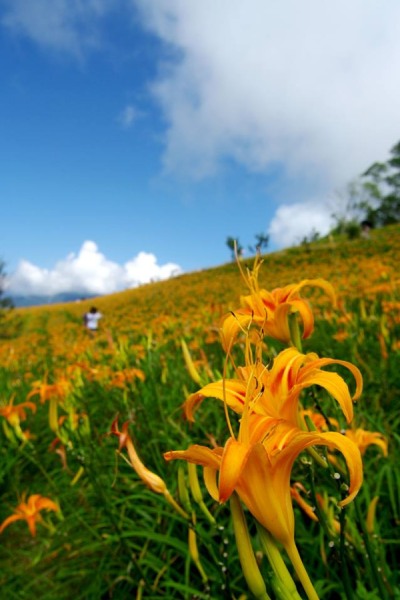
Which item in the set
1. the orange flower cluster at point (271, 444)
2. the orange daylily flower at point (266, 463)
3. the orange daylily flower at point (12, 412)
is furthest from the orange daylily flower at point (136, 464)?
the orange daylily flower at point (12, 412)

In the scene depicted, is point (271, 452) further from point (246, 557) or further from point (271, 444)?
point (246, 557)

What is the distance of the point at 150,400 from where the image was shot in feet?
9.21

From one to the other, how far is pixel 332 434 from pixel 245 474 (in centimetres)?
12

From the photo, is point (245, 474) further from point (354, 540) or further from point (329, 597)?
point (329, 597)

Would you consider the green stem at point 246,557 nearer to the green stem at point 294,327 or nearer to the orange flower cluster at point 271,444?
the orange flower cluster at point 271,444

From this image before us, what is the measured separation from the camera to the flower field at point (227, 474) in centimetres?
52

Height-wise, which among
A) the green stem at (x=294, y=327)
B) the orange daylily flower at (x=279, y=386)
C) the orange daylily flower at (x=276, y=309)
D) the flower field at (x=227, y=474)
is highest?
the orange daylily flower at (x=276, y=309)

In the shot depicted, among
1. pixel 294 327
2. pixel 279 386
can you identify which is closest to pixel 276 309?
pixel 294 327

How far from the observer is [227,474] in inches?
17.4

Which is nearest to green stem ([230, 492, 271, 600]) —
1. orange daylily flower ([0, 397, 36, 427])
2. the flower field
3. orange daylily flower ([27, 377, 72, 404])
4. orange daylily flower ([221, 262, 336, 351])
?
the flower field

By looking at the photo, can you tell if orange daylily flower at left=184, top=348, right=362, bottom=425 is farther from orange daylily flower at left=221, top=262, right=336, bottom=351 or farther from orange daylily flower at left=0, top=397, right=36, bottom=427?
orange daylily flower at left=0, top=397, right=36, bottom=427

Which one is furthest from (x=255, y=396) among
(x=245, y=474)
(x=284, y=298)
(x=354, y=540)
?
(x=354, y=540)

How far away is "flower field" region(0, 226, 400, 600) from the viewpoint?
0.52 m

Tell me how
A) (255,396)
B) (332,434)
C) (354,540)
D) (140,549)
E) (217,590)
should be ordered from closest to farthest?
(332,434), (255,396), (354,540), (217,590), (140,549)
